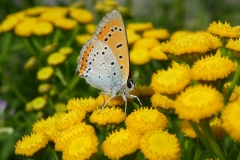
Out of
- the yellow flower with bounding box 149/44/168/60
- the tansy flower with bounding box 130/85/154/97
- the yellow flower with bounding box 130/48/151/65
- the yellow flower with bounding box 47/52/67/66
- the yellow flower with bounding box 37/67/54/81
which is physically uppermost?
the tansy flower with bounding box 130/85/154/97

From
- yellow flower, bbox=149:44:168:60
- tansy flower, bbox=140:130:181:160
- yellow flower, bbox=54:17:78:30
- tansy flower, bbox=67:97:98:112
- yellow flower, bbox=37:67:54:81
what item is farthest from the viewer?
yellow flower, bbox=54:17:78:30

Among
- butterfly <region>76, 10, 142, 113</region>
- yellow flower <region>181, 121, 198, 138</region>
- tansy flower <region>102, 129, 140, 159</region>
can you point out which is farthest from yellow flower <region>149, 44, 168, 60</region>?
tansy flower <region>102, 129, 140, 159</region>

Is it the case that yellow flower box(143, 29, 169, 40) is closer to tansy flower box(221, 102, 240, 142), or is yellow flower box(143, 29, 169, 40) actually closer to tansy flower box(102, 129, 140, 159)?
tansy flower box(102, 129, 140, 159)

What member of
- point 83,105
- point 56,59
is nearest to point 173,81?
point 83,105

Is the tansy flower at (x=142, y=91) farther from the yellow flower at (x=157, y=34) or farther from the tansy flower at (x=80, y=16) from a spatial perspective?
the tansy flower at (x=80, y=16)

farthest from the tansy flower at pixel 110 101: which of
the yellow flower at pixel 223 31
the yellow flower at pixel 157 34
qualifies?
the yellow flower at pixel 157 34
